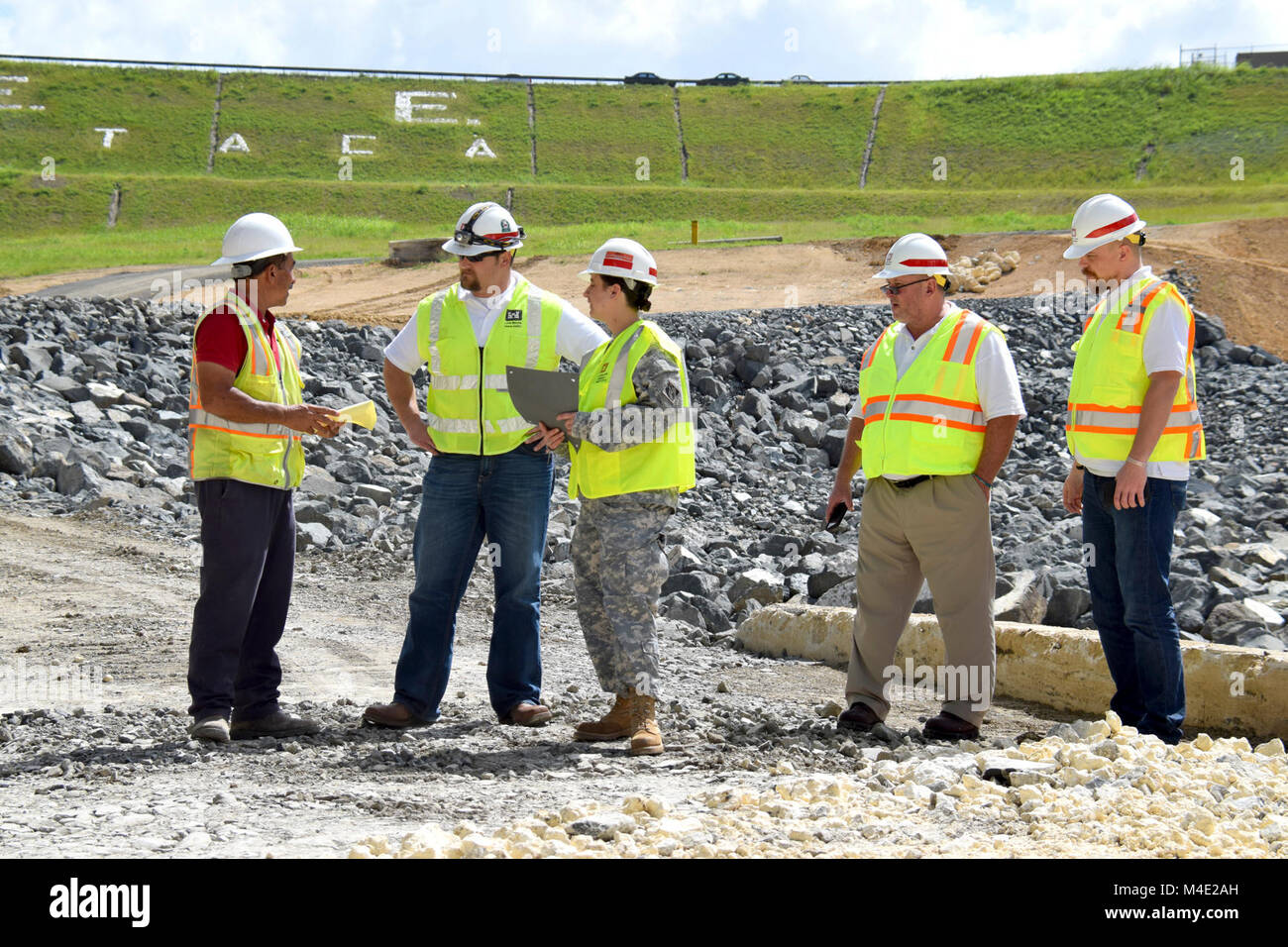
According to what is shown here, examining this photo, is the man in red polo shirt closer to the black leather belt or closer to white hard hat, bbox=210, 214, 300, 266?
white hard hat, bbox=210, 214, 300, 266

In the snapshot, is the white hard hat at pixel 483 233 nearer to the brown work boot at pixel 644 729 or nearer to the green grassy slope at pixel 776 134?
the brown work boot at pixel 644 729

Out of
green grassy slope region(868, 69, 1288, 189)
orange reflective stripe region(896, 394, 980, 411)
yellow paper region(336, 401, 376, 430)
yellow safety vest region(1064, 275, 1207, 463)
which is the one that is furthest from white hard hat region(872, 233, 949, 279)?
green grassy slope region(868, 69, 1288, 189)

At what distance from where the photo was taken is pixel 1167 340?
5.06 meters

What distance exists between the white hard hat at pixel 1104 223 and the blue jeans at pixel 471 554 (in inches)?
95.6

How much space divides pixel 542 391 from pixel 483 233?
0.76 metres

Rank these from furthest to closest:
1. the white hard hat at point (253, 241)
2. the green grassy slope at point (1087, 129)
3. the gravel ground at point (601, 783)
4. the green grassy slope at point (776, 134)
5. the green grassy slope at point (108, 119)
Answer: the green grassy slope at point (776, 134) → the green grassy slope at point (108, 119) → the green grassy slope at point (1087, 129) → the white hard hat at point (253, 241) → the gravel ground at point (601, 783)

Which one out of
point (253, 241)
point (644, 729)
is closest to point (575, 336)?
point (253, 241)

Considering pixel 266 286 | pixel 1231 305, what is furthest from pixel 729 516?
pixel 1231 305

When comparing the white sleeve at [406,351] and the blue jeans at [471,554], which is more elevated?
the white sleeve at [406,351]

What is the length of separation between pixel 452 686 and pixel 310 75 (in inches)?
2471

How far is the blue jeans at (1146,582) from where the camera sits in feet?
16.6

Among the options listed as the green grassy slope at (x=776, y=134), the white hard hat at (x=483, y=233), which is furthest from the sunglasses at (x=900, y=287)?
the green grassy slope at (x=776, y=134)

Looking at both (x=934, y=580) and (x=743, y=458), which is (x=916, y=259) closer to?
(x=934, y=580)

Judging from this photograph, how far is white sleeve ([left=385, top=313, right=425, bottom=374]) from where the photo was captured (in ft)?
18.3
